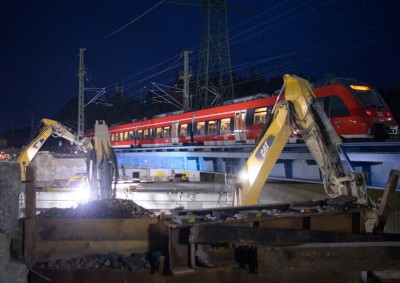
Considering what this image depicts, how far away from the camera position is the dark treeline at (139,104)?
41750 mm

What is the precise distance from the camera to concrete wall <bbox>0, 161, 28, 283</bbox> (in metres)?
4.07

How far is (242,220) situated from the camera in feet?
16.9

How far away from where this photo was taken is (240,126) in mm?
21703

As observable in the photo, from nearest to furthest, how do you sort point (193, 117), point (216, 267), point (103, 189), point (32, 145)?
point (216, 267)
point (103, 189)
point (32, 145)
point (193, 117)

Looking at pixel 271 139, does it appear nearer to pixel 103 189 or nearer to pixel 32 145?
pixel 103 189

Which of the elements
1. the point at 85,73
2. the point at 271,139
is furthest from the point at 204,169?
the point at 85,73

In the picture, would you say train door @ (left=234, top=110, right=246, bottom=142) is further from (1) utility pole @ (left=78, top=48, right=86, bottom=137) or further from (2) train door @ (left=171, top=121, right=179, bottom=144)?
(1) utility pole @ (left=78, top=48, right=86, bottom=137)

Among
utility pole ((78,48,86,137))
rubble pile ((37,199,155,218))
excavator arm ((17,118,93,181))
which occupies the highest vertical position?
utility pole ((78,48,86,137))

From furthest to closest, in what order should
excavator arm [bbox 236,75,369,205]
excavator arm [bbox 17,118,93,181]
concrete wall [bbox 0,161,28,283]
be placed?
excavator arm [bbox 17,118,93,181]
excavator arm [bbox 236,75,369,205]
concrete wall [bbox 0,161,28,283]

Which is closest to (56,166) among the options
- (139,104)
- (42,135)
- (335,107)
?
(42,135)

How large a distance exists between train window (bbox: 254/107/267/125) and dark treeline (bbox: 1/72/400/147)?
1272 centimetres

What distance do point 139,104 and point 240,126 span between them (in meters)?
52.0

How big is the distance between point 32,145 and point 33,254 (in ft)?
54.1

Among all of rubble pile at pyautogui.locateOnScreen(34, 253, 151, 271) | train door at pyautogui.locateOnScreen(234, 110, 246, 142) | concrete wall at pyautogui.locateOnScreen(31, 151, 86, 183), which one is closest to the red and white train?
train door at pyautogui.locateOnScreen(234, 110, 246, 142)
